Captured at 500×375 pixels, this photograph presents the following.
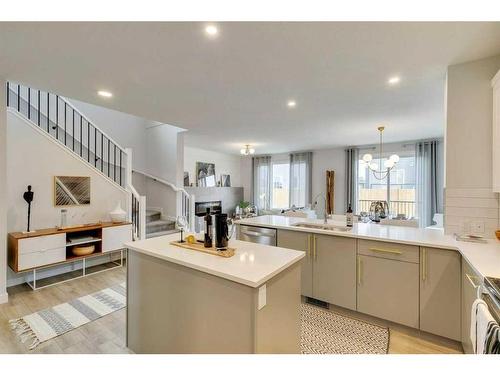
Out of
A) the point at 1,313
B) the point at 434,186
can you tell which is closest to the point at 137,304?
the point at 1,313

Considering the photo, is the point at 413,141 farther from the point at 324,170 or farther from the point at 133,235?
the point at 133,235

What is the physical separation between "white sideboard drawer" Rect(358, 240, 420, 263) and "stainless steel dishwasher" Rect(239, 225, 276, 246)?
3.35ft

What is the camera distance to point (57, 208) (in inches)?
140

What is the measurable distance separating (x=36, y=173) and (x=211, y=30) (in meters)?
3.24

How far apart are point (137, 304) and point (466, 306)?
2.46 metres

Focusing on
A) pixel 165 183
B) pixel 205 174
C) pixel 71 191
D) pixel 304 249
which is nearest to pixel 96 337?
pixel 304 249

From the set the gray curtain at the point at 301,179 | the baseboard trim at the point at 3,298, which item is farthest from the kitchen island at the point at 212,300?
the gray curtain at the point at 301,179

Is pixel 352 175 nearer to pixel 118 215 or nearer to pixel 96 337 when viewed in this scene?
pixel 118 215

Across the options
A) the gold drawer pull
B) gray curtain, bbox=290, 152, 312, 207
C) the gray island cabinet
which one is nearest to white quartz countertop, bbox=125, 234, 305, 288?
the gray island cabinet

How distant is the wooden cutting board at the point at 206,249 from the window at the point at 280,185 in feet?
22.6

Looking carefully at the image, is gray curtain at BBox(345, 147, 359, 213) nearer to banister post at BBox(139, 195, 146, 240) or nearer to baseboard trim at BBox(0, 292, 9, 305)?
banister post at BBox(139, 195, 146, 240)

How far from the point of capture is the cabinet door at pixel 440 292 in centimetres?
193

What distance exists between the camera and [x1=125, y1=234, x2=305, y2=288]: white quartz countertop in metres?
1.33

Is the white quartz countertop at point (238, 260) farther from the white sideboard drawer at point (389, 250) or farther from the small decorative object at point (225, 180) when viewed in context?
the small decorative object at point (225, 180)
